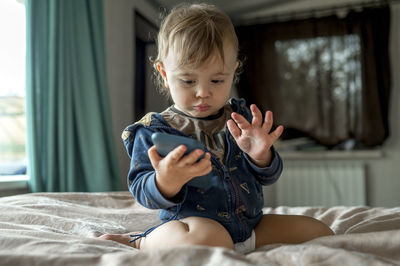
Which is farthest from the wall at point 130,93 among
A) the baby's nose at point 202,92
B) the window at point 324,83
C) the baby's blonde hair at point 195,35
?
the baby's nose at point 202,92

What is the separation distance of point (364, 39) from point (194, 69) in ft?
9.24

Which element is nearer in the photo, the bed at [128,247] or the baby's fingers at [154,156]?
the bed at [128,247]

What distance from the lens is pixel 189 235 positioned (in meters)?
0.70

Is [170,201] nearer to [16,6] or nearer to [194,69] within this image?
[194,69]

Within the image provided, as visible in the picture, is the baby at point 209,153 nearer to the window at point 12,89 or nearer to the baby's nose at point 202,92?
the baby's nose at point 202,92

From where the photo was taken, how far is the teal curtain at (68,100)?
196 centimetres

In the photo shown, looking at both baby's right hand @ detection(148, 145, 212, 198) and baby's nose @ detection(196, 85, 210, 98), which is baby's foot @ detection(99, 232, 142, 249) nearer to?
baby's right hand @ detection(148, 145, 212, 198)

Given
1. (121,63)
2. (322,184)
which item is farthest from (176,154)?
(322,184)

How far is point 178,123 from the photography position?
3.01 feet

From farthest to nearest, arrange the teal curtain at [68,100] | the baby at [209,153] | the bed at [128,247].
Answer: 1. the teal curtain at [68,100]
2. the baby at [209,153]
3. the bed at [128,247]

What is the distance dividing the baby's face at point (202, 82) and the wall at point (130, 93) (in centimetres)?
192

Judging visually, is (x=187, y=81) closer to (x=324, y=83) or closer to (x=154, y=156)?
(x=154, y=156)

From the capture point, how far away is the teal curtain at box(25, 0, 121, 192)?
1956 millimetres

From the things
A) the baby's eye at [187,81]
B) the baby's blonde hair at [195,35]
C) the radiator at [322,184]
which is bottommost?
the radiator at [322,184]
